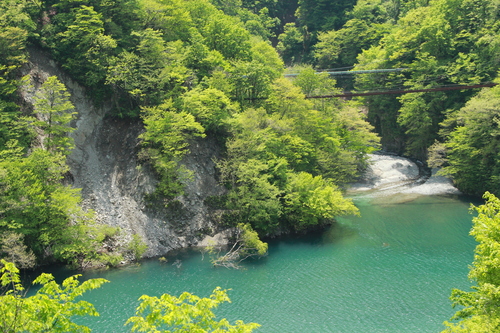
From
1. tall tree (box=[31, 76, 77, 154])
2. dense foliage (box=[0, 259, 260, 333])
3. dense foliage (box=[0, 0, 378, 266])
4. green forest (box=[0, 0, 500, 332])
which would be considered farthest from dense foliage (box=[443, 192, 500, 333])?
tall tree (box=[31, 76, 77, 154])

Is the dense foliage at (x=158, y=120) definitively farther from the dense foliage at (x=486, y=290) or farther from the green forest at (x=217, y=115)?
the dense foliage at (x=486, y=290)

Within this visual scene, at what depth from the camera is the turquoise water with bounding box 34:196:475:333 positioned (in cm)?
1770

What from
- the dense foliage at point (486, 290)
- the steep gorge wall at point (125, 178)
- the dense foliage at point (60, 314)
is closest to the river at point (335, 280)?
the steep gorge wall at point (125, 178)

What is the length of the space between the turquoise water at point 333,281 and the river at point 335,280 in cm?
5

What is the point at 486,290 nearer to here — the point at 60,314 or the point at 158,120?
the point at 60,314

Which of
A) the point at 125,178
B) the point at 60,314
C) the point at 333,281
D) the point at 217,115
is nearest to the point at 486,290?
the point at 60,314

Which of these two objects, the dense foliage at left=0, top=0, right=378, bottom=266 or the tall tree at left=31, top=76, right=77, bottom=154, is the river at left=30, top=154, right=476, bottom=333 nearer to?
the dense foliage at left=0, top=0, right=378, bottom=266

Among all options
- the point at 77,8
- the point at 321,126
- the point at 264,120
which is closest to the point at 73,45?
the point at 77,8

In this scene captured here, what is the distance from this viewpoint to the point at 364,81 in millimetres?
47656

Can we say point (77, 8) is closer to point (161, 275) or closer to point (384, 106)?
point (161, 275)

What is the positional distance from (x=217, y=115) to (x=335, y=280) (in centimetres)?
1414

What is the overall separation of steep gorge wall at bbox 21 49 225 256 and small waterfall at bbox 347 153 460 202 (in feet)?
53.3

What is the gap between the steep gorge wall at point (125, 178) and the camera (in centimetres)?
2484

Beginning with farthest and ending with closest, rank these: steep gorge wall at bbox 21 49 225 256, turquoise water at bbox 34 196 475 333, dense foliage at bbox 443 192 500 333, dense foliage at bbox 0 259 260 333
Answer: steep gorge wall at bbox 21 49 225 256 → turquoise water at bbox 34 196 475 333 → dense foliage at bbox 443 192 500 333 → dense foliage at bbox 0 259 260 333
